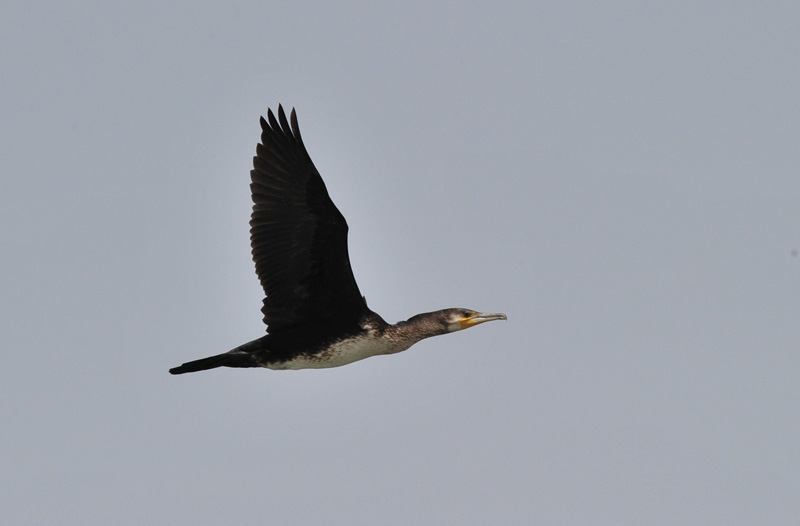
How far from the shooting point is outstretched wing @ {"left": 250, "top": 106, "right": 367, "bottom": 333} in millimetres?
16703

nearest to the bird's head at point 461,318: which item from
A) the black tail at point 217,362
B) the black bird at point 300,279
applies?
the black bird at point 300,279

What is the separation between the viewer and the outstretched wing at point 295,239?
1670 cm

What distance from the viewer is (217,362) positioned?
1698cm

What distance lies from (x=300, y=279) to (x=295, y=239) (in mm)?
484

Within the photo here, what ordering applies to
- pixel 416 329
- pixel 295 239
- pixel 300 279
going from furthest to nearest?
pixel 416 329
pixel 300 279
pixel 295 239

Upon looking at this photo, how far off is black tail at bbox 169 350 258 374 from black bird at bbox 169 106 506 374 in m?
0.01

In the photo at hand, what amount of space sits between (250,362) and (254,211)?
5.65 ft

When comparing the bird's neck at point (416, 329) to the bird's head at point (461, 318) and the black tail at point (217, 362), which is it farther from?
the black tail at point (217, 362)

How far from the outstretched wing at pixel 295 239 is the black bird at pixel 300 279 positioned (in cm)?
1

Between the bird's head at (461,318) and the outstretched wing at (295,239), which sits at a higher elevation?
the outstretched wing at (295,239)

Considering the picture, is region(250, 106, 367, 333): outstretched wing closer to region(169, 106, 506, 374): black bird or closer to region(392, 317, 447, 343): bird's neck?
region(169, 106, 506, 374): black bird

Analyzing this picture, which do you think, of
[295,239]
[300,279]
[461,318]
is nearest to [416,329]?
[461,318]

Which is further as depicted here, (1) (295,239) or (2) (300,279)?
(2) (300,279)

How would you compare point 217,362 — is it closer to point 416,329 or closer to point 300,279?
point 300,279
